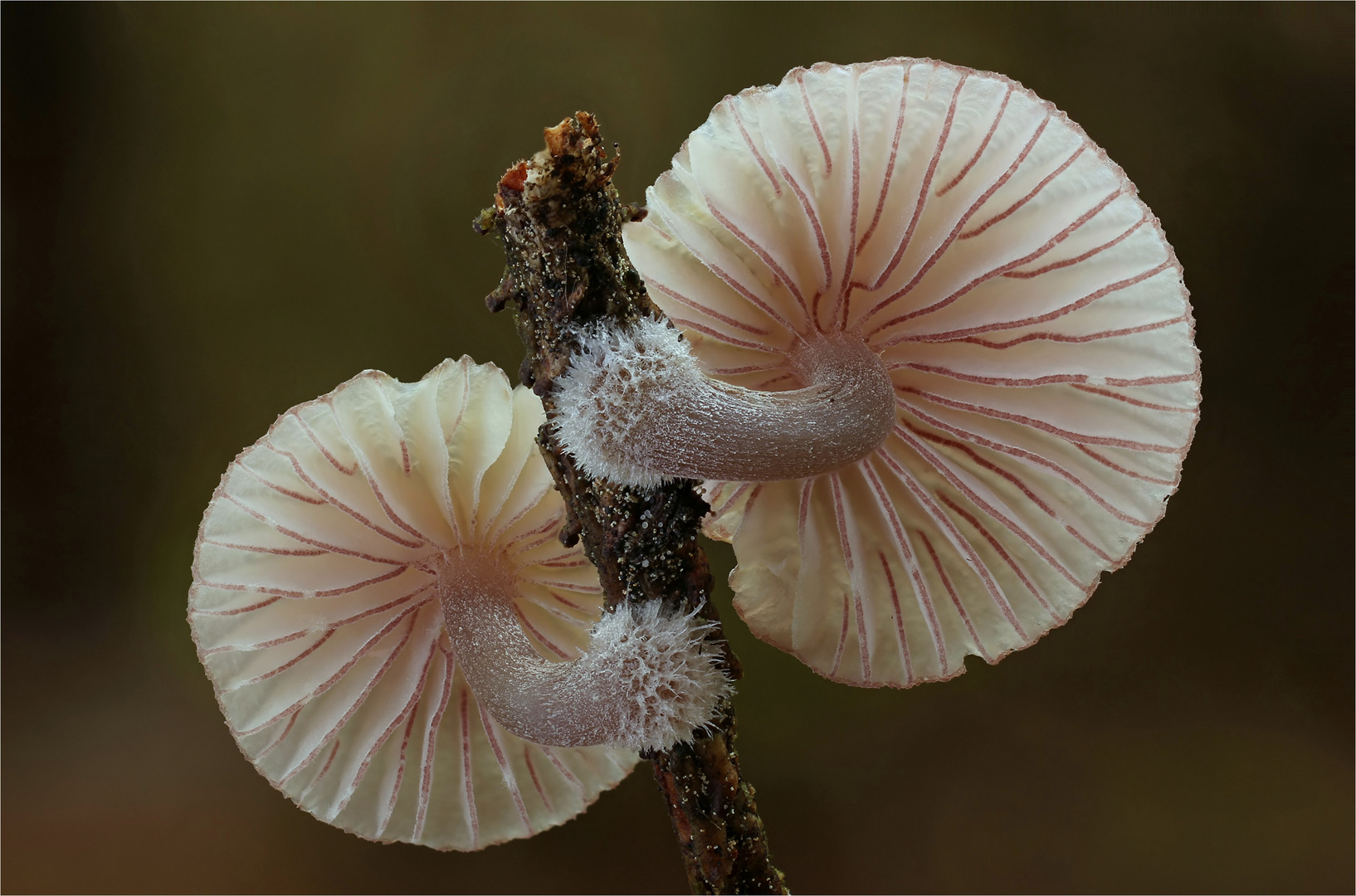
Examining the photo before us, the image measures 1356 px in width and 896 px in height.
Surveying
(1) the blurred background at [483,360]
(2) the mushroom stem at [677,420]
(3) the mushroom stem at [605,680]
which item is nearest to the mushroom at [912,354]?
(2) the mushroom stem at [677,420]

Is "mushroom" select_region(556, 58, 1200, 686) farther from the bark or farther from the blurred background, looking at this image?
the blurred background

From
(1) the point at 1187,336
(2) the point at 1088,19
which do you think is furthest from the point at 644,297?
(2) the point at 1088,19

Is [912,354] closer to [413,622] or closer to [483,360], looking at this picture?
[413,622]

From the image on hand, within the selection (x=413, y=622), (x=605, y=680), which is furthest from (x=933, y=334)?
(x=413, y=622)

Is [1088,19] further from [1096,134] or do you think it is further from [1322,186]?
[1322,186]

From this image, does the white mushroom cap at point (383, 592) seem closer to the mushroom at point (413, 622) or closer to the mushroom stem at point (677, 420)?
the mushroom at point (413, 622)

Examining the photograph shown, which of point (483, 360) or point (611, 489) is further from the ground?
point (483, 360)
